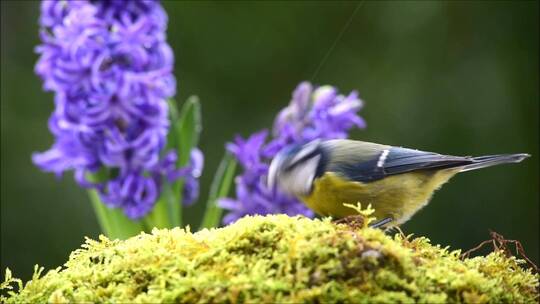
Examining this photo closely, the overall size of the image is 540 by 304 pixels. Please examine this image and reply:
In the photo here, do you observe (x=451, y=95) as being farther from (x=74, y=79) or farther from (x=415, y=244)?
(x=415, y=244)

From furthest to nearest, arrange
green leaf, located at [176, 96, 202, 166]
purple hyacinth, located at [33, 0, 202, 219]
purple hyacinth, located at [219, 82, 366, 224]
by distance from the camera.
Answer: green leaf, located at [176, 96, 202, 166], purple hyacinth, located at [219, 82, 366, 224], purple hyacinth, located at [33, 0, 202, 219]

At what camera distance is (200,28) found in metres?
4.64

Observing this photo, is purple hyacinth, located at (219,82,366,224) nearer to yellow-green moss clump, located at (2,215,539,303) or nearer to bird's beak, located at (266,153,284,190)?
bird's beak, located at (266,153,284,190)

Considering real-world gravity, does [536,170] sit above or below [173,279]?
above

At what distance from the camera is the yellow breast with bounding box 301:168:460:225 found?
181 cm

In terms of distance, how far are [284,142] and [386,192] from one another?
1.67ft

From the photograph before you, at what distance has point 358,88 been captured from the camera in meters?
4.39

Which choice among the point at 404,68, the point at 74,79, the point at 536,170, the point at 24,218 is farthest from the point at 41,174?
the point at 536,170

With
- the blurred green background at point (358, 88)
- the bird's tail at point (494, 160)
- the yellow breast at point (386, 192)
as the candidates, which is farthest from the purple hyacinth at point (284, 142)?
the blurred green background at point (358, 88)

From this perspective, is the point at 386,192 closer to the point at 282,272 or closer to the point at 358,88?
the point at 282,272

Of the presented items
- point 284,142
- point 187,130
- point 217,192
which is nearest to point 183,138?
point 187,130

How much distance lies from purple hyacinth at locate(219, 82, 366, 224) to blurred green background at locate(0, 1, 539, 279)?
1.90 m

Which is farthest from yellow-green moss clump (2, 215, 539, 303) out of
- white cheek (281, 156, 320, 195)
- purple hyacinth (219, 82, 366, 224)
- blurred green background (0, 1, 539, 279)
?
blurred green background (0, 1, 539, 279)

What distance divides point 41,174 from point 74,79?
8.02 feet
